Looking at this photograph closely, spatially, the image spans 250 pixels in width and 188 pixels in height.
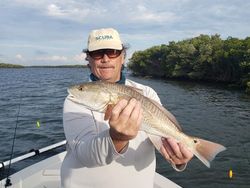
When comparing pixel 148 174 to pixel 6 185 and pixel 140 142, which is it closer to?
pixel 140 142

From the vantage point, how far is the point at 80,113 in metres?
3.40

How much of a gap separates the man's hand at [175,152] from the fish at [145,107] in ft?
0.20

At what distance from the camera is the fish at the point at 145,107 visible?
120 inches

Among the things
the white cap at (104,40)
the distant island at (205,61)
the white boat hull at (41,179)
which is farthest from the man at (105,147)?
the distant island at (205,61)

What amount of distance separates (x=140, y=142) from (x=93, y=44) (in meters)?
1.17

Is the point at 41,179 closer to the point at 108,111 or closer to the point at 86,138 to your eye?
the point at 86,138

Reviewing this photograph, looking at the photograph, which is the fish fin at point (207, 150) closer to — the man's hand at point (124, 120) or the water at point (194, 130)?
the man's hand at point (124, 120)

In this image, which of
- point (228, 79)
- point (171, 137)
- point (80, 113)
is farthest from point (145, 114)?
point (228, 79)

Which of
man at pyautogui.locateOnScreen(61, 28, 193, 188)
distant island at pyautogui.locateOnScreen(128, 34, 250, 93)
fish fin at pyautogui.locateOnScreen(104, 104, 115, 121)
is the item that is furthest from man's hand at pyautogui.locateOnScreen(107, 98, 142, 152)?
distant island at pyautogui.locateOnScreen(128, 34, 250, 93)

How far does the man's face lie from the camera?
3.73 meters

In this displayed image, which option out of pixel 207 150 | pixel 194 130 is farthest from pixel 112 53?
pixel 194 130

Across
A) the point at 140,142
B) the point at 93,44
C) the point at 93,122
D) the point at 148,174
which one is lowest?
the point at 148,174

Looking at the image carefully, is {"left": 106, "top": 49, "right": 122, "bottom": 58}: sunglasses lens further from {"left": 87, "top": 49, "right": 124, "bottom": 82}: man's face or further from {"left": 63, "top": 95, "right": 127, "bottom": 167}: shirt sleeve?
{"left": 63, "top": 95, "right": 127, "bottom": 167}: shirt sleeve

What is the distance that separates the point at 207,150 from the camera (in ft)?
10.9
